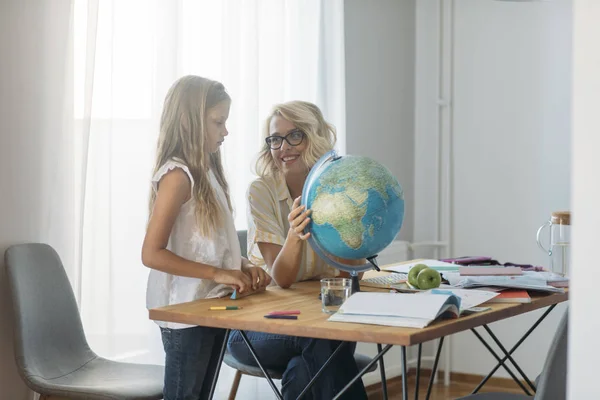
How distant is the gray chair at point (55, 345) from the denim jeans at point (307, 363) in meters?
0.36

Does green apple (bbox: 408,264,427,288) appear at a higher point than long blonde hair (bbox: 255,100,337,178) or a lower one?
lower

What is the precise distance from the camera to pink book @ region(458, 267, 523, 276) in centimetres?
Result: 282

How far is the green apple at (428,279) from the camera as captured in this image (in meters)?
2.54

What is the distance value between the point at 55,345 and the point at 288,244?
88 centimetres

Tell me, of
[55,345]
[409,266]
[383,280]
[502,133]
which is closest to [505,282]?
[383,280]

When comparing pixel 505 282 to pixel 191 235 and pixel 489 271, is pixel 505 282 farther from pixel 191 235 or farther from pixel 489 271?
pixel 191 235

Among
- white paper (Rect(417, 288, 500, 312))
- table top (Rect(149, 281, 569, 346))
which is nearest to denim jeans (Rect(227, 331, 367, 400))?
table top (Rect(149, 281, 569, 346))

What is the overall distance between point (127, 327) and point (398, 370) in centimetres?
214

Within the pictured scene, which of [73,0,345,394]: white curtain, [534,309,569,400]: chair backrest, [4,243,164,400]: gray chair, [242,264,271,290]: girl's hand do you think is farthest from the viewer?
[73,0,345,394]: white curtain

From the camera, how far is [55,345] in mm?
2859

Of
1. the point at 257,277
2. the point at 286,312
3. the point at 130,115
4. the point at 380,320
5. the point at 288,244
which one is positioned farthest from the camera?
the point at 130,115

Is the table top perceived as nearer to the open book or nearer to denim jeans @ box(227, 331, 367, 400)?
the open book

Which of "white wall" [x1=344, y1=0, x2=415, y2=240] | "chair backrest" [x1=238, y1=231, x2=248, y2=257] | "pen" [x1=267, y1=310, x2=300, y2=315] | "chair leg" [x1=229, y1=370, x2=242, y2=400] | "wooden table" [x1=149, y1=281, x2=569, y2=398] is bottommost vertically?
"chair leg" [x1=229, y1=370, x2=242, y2=400]

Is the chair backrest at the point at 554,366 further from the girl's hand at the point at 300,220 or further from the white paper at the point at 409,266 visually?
the white paper at the point at 409,266
